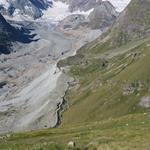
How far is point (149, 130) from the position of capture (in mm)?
58625

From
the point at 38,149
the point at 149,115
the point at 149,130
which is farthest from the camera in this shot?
the point at 149,115

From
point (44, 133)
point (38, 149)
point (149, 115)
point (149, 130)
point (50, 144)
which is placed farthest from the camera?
point (44, 133)

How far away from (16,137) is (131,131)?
3150 cm

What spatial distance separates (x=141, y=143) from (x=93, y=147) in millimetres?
4907

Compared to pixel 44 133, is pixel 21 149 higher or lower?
lower

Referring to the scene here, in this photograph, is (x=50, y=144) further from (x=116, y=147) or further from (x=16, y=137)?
(x=16, y=137)

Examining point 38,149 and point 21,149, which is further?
point 21,149

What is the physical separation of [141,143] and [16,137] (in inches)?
1553

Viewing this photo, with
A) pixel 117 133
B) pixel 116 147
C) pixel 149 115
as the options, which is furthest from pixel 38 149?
pixel 149 115

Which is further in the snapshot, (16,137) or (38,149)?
(16,137)

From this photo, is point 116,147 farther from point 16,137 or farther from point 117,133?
point 16,137

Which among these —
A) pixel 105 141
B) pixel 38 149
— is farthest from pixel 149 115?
pixel 38 149

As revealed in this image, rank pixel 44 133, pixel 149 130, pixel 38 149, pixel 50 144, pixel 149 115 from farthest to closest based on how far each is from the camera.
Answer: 1. pixel 44 133
2. pixel 149 115
3. pixel 149 130
4. pixel 50 144
5. pixel 38 149

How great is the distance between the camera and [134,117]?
83.7 metres
